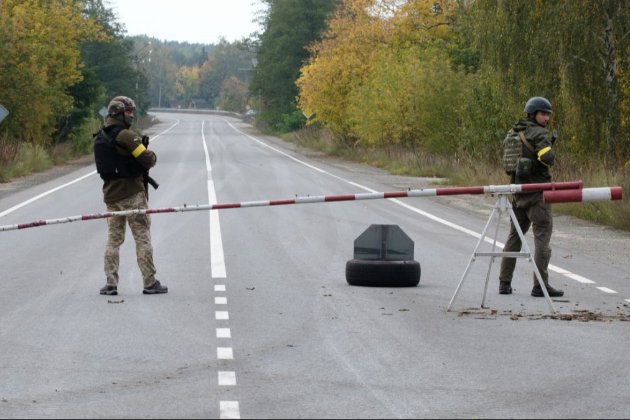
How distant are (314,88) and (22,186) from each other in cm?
2659

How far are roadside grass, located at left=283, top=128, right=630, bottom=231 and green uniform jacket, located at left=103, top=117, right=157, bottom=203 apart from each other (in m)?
10.1

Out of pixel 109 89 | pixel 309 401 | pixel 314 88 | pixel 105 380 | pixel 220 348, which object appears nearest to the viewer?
pixel 309 401

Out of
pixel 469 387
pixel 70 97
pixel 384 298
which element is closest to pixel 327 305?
pixel 384 298

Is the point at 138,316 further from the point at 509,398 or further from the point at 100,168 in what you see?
the point at 509,398

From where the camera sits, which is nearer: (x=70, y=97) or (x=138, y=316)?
(x=138, y=316)

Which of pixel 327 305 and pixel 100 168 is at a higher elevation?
pixel 100 168

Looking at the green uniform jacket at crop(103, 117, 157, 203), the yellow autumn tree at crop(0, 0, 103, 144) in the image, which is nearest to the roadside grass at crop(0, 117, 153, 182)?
the yellow autumn tree at crop(0, 0, 103, 144)

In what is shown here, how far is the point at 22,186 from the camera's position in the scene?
31.5 metres

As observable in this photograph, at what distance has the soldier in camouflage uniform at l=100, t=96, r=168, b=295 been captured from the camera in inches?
467

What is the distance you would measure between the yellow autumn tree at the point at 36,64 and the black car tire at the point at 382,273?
103 feet

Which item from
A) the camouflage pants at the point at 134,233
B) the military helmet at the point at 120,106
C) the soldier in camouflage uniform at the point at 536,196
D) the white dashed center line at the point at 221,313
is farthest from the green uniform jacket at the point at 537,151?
the military helmet at the point at 120,106

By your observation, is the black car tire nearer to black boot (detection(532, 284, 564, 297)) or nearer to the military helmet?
black boot (detection(532, 284, 564, 297))

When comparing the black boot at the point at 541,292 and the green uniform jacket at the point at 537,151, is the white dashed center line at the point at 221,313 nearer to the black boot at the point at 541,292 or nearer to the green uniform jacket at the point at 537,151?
the black boot at the point at 541,292

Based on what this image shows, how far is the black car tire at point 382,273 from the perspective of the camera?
12.6 m
